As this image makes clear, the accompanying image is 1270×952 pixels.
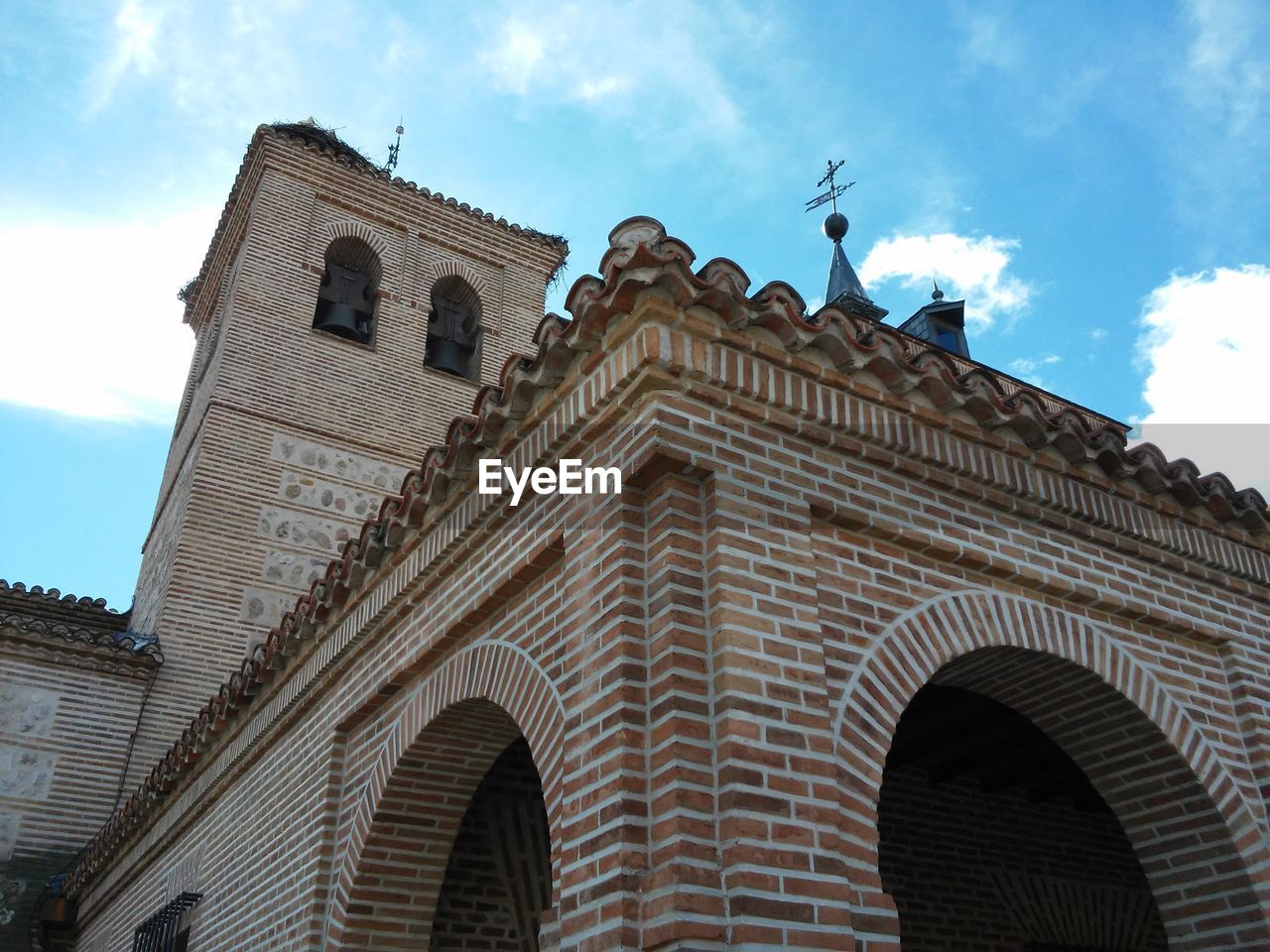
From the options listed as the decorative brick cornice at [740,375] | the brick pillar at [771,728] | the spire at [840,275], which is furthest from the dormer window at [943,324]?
the brick pillar at [771,728]

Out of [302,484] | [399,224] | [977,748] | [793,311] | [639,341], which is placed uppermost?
[399,224]

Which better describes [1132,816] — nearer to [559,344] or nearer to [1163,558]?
[1163,558]

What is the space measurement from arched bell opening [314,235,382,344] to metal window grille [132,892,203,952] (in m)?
7.72

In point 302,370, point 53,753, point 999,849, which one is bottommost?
point 999,849

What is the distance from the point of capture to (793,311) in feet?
14.0

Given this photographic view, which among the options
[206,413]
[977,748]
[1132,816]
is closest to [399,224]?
[206,413]

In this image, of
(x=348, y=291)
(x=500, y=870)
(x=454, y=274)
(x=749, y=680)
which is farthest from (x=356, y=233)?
(x=749, y=680)

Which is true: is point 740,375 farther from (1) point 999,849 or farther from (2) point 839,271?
(2) point 839,271

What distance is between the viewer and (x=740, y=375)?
13.4 ft

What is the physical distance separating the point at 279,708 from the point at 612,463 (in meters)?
3.46

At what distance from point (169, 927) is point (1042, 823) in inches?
220

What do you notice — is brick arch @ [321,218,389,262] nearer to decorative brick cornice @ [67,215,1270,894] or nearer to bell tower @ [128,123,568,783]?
bell tower @ [128,123,568,783]

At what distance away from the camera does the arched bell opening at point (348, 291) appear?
1391 centimetres

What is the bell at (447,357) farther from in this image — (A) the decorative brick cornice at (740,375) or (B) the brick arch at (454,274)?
(A) the decorative brick cornice at (740,375)
